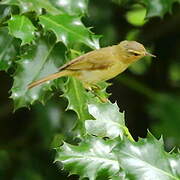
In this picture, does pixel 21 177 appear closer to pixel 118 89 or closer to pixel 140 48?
pixel 118 89

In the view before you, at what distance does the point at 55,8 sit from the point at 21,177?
1704 mm

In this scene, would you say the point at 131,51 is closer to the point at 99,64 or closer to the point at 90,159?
the point at 99,64

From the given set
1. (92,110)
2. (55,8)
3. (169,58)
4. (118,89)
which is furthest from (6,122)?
(92,110)

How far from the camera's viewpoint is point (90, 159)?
271 centimetres

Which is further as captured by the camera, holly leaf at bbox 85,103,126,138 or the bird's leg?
the bird's leg

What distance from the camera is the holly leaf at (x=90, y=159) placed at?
2689 mm

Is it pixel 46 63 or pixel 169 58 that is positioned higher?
pixel 46 63

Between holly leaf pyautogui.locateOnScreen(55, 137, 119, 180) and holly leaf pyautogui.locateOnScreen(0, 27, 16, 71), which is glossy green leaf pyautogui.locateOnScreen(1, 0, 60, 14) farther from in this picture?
holly leaf pyautogui.locateOnScreen(55, 137, 119, 180)

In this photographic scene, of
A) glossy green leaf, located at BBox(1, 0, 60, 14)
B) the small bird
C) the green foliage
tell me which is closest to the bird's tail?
the small bird

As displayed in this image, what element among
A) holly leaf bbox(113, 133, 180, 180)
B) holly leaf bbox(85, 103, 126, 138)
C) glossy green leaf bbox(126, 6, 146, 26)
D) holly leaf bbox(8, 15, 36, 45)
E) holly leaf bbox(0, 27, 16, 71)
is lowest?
glossy green leaf bbox(126, 6, 146, 26)

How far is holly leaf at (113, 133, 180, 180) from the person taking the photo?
2.50 m

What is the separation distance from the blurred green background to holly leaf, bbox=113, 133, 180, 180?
2042 millimetres

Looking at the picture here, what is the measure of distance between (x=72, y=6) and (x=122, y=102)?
2.20 m

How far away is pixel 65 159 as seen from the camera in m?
2.69
